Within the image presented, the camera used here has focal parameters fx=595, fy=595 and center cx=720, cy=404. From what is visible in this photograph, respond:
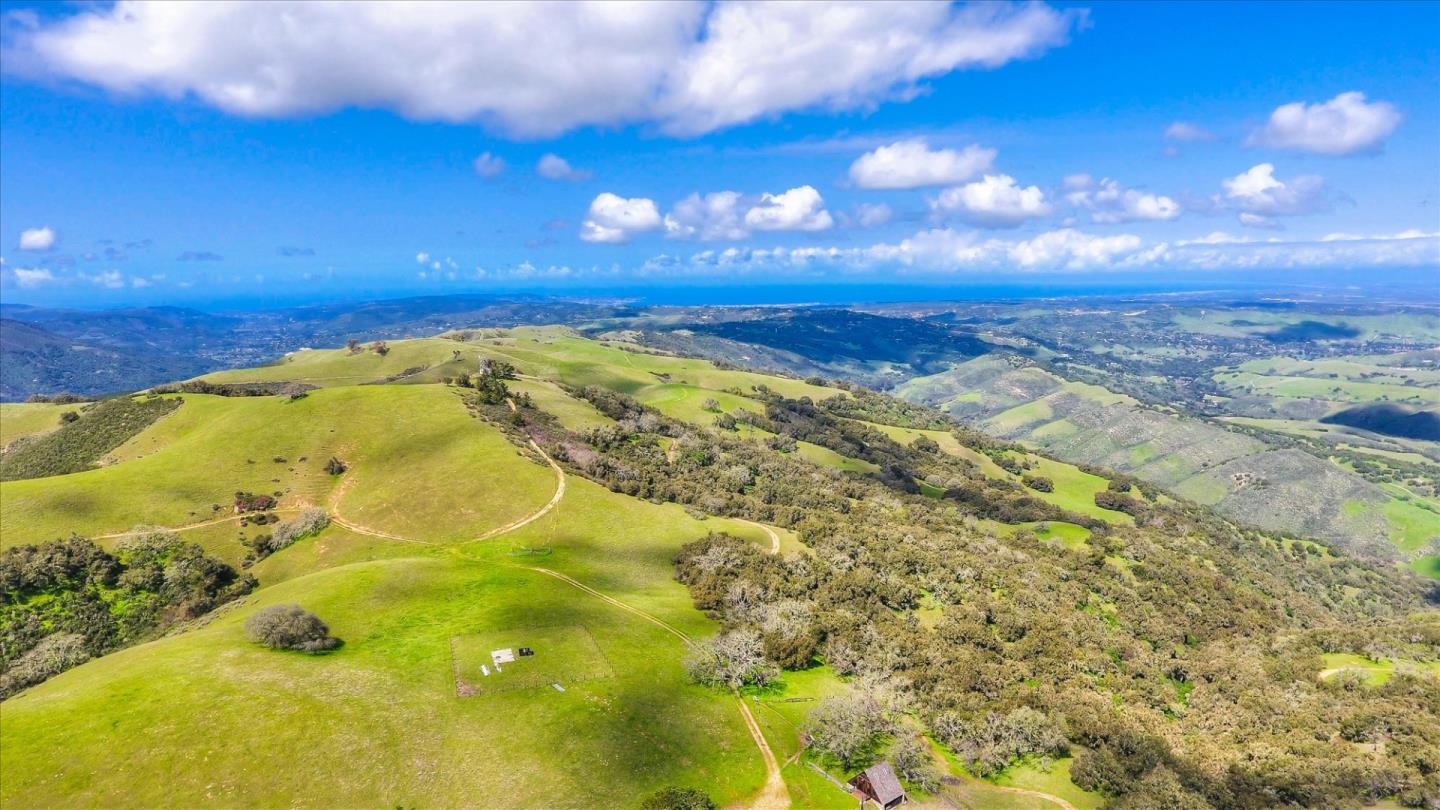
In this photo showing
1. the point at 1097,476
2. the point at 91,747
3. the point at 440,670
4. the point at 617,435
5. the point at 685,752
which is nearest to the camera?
the point at 91,747

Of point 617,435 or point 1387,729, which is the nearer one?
point 1387,729

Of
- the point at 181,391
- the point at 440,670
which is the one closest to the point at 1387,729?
the point at 440,670

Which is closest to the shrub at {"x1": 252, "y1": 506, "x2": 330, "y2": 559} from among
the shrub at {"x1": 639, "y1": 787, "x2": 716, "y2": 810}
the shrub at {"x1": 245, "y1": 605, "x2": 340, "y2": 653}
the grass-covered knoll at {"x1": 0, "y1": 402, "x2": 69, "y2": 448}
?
the shrub at {"x1": 245, "y1": 605, "x2": 340, "y2": 653}

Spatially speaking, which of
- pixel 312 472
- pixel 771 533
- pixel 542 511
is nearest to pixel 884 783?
pixel 771 533

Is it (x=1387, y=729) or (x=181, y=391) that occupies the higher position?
(x=181, y=391)

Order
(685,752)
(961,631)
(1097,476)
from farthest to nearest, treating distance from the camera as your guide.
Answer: (1097,476) → (961,631) → (685,752)

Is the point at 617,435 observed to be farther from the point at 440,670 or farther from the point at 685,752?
the point at 685,752

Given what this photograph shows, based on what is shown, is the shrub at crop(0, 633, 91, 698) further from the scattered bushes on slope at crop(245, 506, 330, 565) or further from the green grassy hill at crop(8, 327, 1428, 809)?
the scattered bushes on slope at crop(245, 506, 330, 565)
